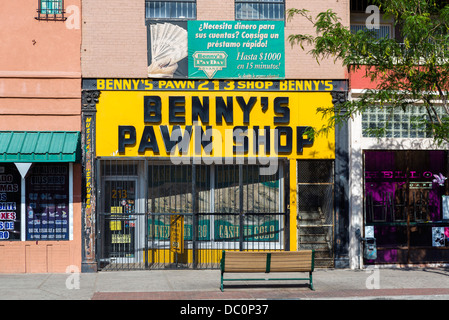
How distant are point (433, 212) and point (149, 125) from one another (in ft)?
25.3

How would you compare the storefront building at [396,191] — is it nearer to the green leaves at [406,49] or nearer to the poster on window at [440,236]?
the poster on window at [440,236]

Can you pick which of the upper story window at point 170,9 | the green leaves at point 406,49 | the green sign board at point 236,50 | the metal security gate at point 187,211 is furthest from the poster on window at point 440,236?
the upper story window at point 170,9

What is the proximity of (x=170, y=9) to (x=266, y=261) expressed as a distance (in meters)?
7.10

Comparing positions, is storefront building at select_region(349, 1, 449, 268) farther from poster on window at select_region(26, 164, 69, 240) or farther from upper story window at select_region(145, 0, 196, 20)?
poster on window at select_region(26, 164, 69, 240)

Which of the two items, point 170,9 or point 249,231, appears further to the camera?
point 249,231

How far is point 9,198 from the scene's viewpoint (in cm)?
1561

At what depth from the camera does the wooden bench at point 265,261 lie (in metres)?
12.9

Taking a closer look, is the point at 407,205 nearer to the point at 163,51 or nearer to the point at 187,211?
the point at 187,211

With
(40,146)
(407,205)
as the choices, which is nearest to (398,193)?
(407,205)

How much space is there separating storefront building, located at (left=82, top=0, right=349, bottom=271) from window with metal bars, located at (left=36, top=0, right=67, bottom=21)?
62cm

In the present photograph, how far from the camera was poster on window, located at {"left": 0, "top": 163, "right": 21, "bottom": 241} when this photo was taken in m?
15.6

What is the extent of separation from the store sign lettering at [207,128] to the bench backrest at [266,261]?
3.92 metres

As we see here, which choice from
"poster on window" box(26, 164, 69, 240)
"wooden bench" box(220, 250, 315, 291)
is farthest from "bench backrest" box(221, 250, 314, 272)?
"poster on window" box(26, 164, 69, 240)

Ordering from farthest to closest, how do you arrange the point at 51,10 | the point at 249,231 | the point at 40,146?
the point at 249,231
the point at 51,10
the point at 40,146
